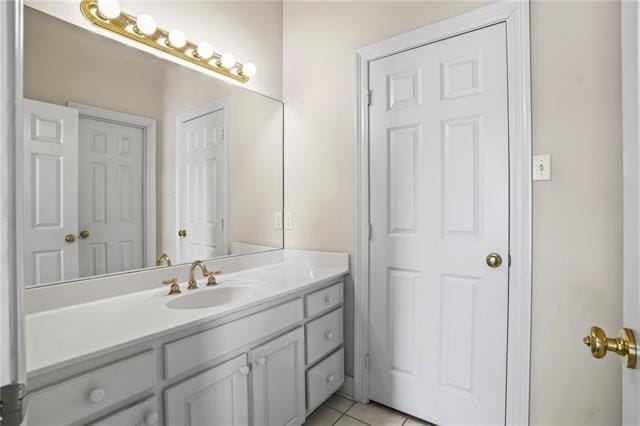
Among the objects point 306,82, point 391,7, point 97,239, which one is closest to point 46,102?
point 97,239

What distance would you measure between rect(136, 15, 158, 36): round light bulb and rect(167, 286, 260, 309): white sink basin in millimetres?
1168

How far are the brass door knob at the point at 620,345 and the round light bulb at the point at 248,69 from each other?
1.88 meters

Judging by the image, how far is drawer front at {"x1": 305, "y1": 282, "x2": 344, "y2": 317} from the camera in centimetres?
156

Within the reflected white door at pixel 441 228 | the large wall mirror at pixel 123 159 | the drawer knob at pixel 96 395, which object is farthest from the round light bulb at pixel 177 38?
the drawer knob at pixel 96 395

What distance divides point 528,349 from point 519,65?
1240 mm

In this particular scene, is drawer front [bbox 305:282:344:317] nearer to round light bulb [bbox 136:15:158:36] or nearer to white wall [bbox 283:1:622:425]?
A: white wall [bbox 283:1:622:425]

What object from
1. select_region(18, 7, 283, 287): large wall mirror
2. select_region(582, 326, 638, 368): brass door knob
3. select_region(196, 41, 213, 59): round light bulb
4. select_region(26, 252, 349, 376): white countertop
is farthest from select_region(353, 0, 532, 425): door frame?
select_region(18, 7, 283, 287): large wall mirror

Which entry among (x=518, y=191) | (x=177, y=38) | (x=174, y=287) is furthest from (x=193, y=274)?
(x=518, y=191)

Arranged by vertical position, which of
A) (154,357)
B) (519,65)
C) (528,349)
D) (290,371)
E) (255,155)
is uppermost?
(519,65)

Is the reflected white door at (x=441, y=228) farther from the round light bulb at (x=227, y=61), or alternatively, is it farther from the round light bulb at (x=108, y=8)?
the round light bulb at (x=108, y=8)

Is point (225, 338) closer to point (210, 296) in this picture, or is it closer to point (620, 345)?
point (210, 296)

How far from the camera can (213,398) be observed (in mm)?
1110

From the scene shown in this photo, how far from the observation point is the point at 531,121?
4.37 ft

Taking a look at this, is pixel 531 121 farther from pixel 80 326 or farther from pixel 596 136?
pixel 80 326
